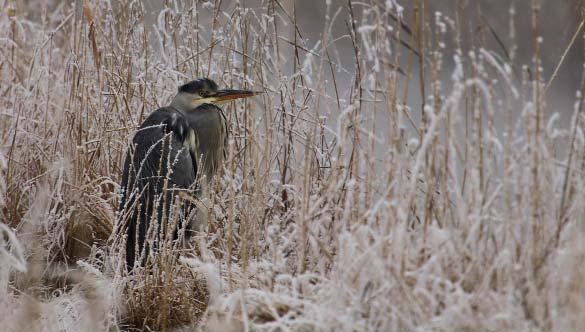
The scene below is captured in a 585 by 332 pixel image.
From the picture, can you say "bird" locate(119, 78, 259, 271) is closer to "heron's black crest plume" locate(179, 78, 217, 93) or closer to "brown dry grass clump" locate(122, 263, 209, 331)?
"heron's black crest plume" locate(179, 78, 217, 93)

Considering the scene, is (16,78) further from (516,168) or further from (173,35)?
(516,168)

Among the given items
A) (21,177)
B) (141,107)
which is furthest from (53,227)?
(141,107)

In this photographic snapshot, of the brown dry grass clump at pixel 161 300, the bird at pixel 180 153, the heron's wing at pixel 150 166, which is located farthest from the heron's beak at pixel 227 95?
the brown dry grass clump at pixel 161 300

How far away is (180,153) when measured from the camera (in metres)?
3.35

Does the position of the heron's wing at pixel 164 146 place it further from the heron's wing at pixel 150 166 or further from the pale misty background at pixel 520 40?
the pale misty background at pixel 520 40

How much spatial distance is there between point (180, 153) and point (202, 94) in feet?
0.78

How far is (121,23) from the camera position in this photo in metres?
3.61

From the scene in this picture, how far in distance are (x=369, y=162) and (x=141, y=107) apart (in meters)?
1.44

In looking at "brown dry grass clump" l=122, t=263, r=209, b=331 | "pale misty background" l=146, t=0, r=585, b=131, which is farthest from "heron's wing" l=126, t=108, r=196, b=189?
"pale misty background" l=146, t=0, r=585, b=131

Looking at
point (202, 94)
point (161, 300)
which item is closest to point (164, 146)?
point (202, 94)

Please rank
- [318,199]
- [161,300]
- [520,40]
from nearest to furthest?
[318,199] < [161,300] < [520,40]

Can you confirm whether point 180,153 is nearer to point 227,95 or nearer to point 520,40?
point 227,95

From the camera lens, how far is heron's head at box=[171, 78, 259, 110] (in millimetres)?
3287

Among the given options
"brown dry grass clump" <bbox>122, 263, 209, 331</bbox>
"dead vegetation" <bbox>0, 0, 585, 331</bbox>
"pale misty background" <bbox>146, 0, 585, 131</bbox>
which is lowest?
"brown dry grass clump" <bbox>122, 263, 209, 331</bbox>
